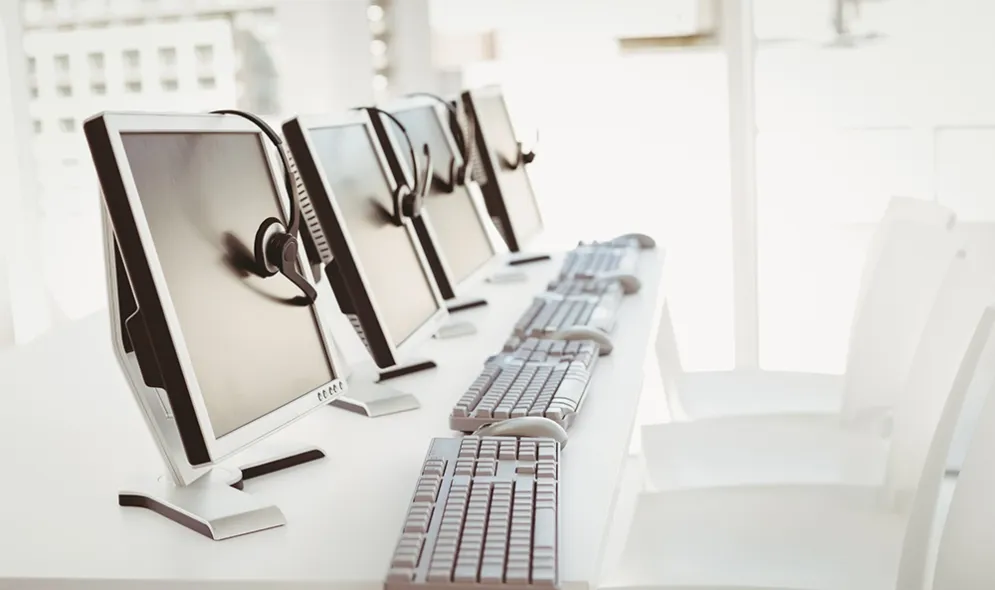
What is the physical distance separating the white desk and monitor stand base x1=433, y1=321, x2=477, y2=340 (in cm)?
6

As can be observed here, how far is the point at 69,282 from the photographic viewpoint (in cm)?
415

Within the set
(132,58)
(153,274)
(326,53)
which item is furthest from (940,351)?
(132,58)

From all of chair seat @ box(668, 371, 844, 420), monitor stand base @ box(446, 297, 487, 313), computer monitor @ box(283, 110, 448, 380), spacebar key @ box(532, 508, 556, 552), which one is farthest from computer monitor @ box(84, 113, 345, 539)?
chair seat @ box(668, 371, 844, 420)

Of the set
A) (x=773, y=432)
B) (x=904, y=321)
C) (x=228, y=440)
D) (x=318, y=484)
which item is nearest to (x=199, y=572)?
(x=228, y=440)

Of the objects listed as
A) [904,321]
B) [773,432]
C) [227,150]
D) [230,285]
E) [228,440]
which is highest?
[227,150]

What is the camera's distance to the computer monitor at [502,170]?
2503 millimetres

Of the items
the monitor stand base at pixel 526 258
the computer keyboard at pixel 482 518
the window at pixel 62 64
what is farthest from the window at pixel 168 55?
the computer keyboard at pixel 482 518

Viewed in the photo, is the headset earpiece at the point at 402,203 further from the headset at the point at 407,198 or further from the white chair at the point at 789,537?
the white chair at the point at 789,537

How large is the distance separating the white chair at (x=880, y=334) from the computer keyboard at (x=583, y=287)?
364mm

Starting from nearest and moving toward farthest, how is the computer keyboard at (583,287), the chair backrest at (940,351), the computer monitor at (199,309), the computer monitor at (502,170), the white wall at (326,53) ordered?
the computer monitor at (199,309), the chair backrest at (940,351), the computer keyboard at (583,287), the computer monitor at (502,170), the white wall at (326,53)

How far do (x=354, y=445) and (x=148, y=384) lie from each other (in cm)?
36

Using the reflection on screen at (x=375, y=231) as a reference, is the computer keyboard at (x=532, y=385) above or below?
below

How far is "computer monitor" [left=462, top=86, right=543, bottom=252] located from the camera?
250cm

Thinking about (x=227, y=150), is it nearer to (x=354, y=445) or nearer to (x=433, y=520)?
(x=354, y=445)
